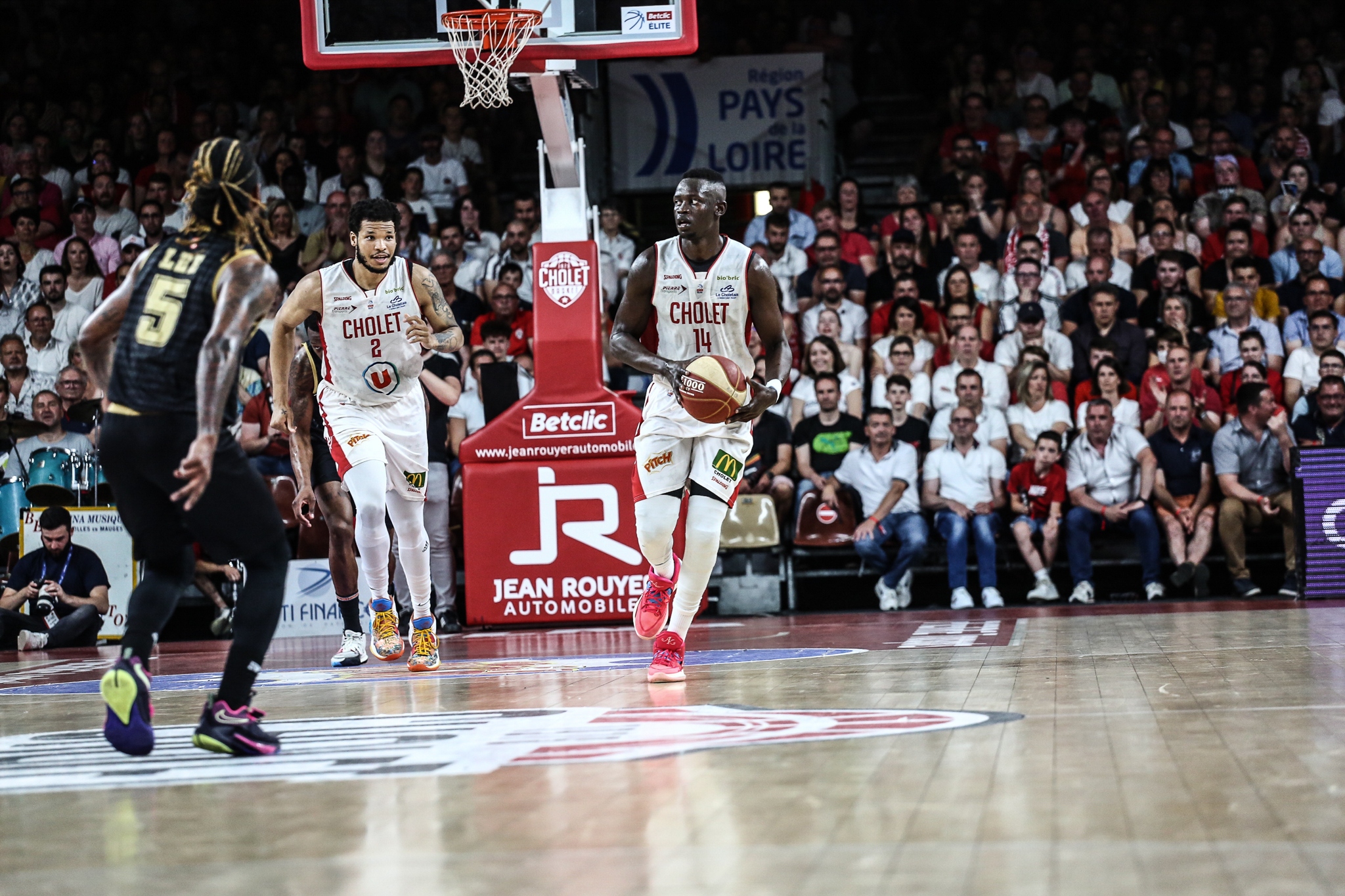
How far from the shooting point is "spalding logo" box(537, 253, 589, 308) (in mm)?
9984

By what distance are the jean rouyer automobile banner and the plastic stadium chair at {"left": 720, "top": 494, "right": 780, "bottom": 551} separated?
17.7 feet

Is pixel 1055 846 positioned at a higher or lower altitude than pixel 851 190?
lower

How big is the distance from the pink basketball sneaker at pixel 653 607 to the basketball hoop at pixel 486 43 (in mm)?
3557

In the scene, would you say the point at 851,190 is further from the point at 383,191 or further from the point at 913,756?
the point at 913,756

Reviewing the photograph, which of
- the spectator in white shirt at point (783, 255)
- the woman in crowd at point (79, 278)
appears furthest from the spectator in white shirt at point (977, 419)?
the woman in crowd at point (79, 278)

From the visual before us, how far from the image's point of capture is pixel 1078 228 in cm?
1305

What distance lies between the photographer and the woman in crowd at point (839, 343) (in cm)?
1188

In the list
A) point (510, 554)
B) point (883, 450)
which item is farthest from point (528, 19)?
point (883, 450)

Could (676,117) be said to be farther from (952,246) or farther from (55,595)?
(55,595)

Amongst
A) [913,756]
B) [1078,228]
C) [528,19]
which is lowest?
[913,756]

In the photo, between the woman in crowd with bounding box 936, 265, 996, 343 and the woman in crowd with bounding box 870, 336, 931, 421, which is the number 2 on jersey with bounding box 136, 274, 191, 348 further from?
the woman in crowd with bounding box 936, 265, 996, 343

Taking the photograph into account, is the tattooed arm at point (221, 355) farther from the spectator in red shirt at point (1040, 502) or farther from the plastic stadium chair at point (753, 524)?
the spectator in red shirt at point (1040, 502)

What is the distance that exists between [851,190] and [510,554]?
5404mm

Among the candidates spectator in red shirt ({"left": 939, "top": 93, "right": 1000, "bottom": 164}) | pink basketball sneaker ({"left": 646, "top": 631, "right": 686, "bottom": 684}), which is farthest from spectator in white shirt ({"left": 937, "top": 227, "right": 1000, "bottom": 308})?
pink basketball sneaker ({"left": 646, "top": 631, "right": 686, "bottom": 684})
